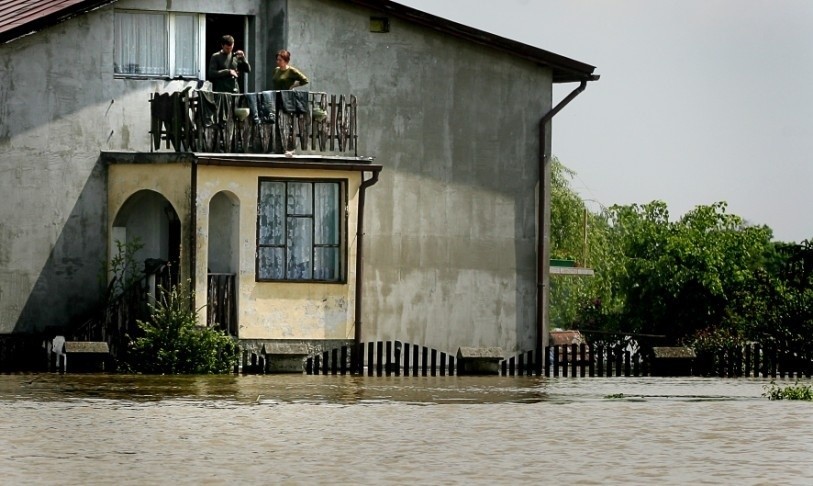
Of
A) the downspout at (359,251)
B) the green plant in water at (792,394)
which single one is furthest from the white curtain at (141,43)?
the green plant in water at (792,394)

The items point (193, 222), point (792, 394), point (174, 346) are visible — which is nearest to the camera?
point (792, 394)

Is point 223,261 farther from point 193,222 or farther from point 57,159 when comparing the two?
point 57,159

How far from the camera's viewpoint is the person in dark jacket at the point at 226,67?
30.9 metres

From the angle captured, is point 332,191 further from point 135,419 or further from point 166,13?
point 135,419

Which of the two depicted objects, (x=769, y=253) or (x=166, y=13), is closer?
(x=166, y=13)

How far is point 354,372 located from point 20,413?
11.4m

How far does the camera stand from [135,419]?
1836 centimetres

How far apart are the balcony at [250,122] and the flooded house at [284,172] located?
4 cm

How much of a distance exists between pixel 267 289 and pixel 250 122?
2963mm

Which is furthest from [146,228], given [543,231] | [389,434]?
[389,434]

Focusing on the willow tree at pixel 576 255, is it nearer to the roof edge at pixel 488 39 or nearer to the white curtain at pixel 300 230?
the roof edge at pixel 488 39

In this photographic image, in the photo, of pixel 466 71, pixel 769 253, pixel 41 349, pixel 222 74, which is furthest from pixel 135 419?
pixel 769 253

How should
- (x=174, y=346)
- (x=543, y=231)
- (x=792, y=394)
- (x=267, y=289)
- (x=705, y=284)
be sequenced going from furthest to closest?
(x=705, y=284) < (x=543, y=231) < (x=267, y=289) < (x=174, y=346) < (x=792, y=394)

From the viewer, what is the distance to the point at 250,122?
97.9 feet
